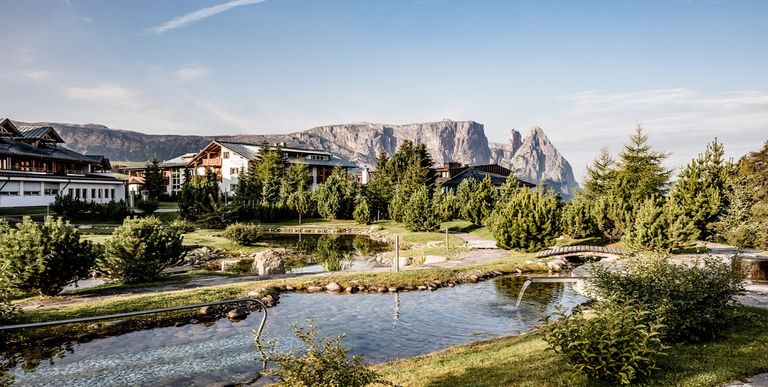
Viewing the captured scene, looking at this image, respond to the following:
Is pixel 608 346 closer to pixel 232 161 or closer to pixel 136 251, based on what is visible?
pixel 136 251

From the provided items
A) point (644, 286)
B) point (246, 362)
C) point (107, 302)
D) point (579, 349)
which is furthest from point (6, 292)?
point (644, 286)

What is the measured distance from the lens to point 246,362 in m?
11.1

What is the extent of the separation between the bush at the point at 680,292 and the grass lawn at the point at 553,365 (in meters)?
0.39

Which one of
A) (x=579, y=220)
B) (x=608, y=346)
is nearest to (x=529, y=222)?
(x=579, y=220)

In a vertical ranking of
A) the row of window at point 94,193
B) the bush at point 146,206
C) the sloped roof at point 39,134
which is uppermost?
the sloped roof at point 39,134

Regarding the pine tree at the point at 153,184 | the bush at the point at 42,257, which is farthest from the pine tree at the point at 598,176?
the pine tree at the point at 153,184

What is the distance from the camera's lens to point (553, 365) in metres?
8.44

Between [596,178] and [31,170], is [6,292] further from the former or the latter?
[31,170]

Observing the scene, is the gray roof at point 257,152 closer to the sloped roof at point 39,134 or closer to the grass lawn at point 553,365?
the sloped roof at point 39,134

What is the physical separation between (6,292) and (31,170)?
2018 inches

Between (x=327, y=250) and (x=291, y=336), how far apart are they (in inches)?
818

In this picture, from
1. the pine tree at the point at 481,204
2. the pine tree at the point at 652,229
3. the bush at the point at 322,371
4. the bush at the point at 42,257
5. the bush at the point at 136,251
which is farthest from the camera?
the pine tree at the point at 481,204

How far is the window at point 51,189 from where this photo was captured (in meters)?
50.2

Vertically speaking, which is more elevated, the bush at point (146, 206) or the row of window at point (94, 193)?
the row of window at point (94, 193)
